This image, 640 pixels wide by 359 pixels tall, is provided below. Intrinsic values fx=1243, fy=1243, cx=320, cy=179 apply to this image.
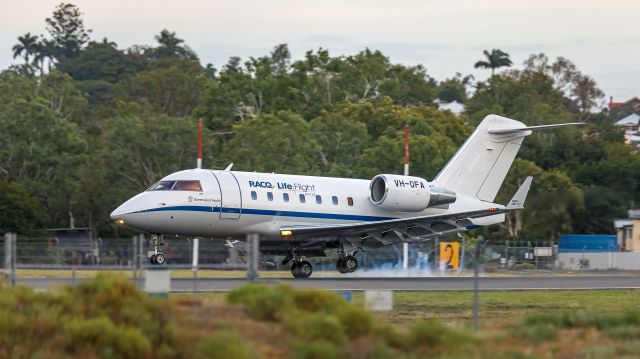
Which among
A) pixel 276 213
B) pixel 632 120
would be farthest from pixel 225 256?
pixel 632 120

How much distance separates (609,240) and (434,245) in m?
14.2

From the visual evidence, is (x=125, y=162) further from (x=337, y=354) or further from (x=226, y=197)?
(x=337, y=354)

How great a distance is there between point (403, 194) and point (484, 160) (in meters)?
4.61

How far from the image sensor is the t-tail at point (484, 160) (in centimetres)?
4275

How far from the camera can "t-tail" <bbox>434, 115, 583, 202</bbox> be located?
42.8m

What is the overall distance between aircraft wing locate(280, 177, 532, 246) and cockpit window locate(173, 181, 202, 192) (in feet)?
9.97

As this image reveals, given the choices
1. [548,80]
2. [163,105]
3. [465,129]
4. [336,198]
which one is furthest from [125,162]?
[548,80]

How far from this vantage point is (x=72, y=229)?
71062 millimetres

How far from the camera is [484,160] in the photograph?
141 feet

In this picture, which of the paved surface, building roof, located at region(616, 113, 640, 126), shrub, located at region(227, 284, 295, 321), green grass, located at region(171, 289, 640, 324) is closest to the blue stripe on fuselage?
the paved surface

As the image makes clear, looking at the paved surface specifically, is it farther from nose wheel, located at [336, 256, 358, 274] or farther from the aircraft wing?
the aircraft wing

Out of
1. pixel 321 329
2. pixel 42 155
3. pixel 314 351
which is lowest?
pixel 314 351

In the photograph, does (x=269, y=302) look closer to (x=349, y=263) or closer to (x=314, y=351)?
(x=314, y=351)

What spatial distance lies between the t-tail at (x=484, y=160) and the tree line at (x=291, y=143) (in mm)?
5125
